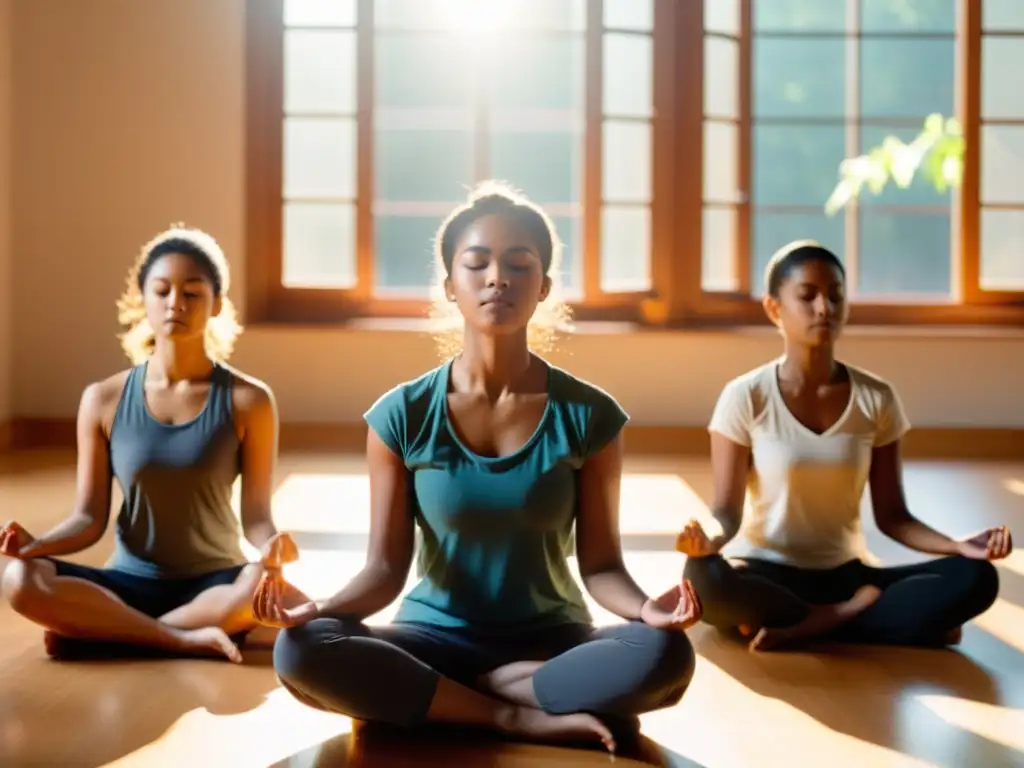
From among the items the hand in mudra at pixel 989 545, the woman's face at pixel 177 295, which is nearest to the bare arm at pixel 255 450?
the woman's face at pixel 177 295

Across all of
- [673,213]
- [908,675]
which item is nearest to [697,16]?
[673,213]

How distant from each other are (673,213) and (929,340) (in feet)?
3.99

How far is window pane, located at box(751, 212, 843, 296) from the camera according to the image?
5.92 meters

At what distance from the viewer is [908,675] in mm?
2324

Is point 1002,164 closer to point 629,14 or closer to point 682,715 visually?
point 629,14

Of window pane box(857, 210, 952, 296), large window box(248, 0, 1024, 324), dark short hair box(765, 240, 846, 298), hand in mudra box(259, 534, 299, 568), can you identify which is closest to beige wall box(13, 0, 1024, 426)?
large window box(248, 0, 1024, 324)

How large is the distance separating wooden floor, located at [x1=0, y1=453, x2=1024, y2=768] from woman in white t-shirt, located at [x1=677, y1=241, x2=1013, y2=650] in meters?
0.07

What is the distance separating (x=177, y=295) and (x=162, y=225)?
328cm

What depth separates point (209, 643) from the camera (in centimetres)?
238

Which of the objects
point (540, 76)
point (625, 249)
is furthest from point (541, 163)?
point (625, 249)

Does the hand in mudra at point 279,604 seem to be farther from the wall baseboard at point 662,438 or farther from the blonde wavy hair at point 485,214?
the wall baseboard at point 662,438

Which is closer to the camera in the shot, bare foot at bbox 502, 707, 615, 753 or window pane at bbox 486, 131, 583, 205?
bare foot at bbox 502, 707, 615, 753

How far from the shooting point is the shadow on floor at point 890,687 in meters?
1.94

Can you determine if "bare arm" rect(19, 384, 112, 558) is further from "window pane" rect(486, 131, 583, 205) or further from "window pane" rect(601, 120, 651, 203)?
"window pane" rect(601, 120, 651, 203)
